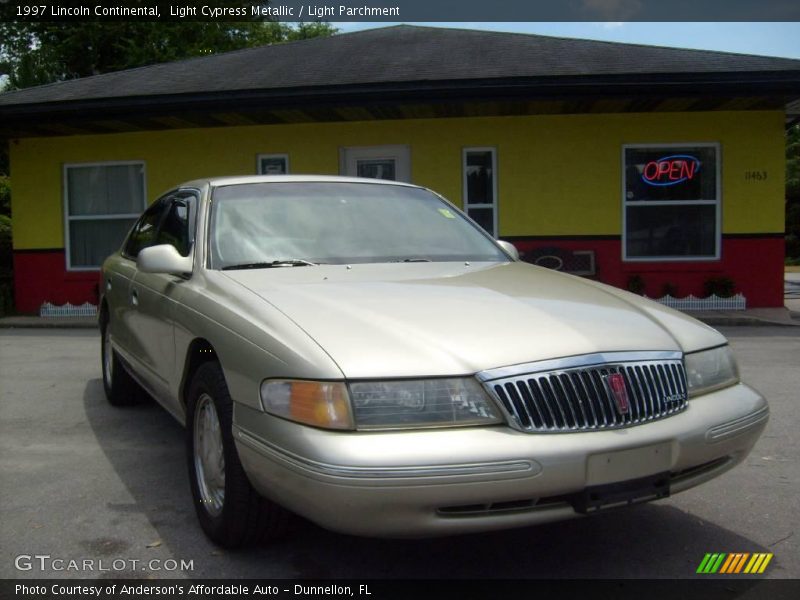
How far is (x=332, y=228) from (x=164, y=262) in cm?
84

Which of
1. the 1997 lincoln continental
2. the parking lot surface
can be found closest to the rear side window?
the 1997 lincoln continental

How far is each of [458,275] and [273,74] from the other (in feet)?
30.3

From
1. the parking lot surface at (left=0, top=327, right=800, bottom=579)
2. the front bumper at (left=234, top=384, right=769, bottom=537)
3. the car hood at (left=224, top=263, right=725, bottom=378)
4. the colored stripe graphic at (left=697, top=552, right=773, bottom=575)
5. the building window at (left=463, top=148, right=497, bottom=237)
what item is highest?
the building window at (left=463, top=148, right=497, bottom=237)

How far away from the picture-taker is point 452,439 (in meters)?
2.49

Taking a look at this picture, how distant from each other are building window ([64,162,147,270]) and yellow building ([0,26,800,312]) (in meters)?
0.04

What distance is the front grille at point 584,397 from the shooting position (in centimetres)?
257

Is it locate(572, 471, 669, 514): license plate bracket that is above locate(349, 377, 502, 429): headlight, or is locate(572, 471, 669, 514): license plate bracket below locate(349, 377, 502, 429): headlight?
below

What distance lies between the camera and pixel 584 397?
264cm

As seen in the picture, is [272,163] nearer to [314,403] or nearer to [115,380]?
[115,380]

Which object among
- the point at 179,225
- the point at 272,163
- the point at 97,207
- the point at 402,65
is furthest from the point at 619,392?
the point at 97,207

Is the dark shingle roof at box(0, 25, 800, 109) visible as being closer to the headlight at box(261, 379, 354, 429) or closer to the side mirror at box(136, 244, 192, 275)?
the side mirror at box(136, 244, 192, 275)

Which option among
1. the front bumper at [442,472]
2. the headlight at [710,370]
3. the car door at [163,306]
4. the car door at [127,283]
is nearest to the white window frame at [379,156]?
the car door at [127,283]

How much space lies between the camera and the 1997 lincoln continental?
8.13 feet

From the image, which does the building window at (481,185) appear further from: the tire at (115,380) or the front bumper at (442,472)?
the front bumper at (442,472)
